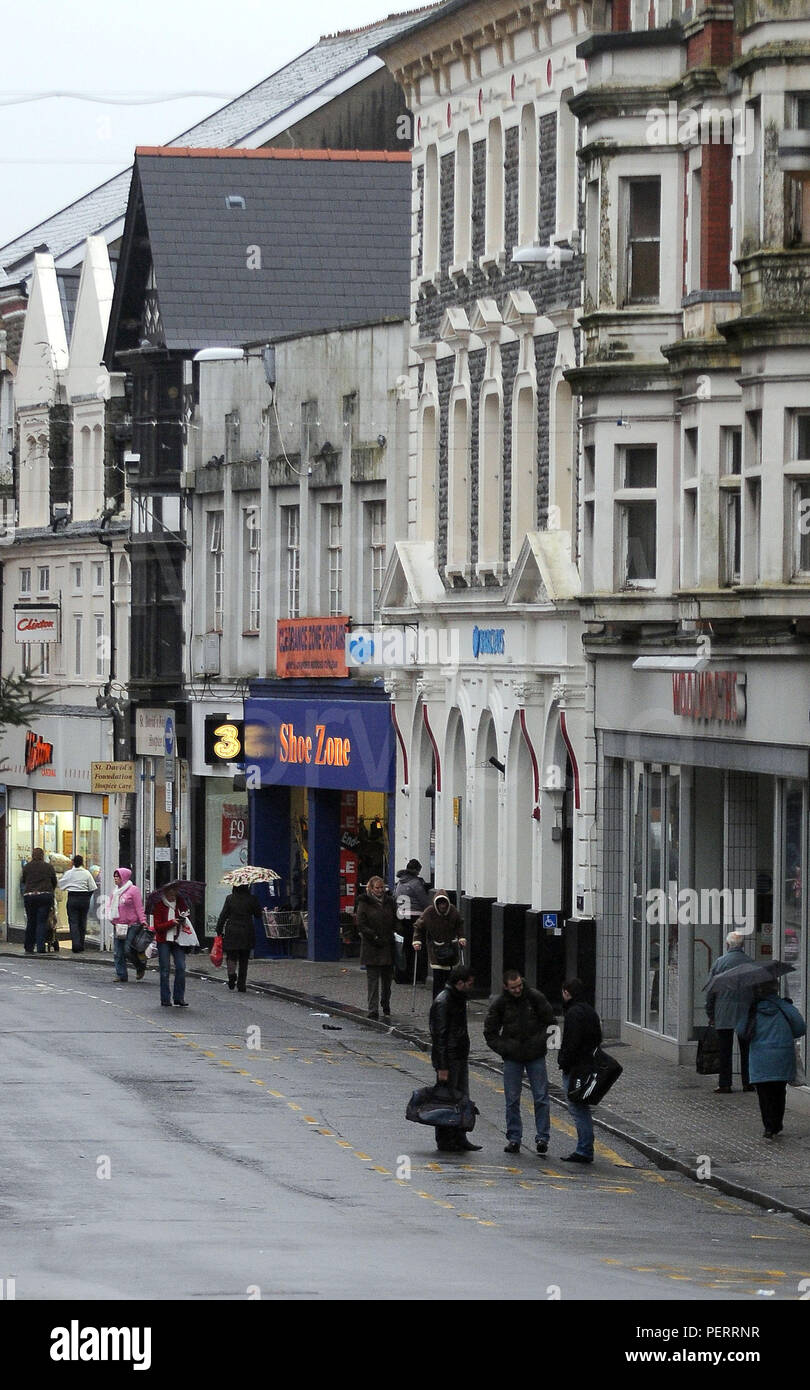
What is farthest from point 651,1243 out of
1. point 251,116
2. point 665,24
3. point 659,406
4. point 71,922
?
point 251,116

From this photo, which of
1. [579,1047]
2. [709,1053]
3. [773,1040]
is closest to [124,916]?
[709,1053]

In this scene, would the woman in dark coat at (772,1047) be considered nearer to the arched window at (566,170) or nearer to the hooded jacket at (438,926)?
the hooded jacket at (438,926)

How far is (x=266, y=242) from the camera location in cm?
5384

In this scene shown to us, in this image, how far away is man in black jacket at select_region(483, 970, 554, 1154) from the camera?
23391mm

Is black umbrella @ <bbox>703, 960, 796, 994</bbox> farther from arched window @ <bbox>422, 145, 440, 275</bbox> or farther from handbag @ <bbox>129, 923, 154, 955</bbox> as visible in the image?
arched window @ <bbox>422, 145, 440, 275</bbox>

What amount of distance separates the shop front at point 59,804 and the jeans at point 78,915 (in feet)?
12.3

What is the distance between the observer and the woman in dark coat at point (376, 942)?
34.1m

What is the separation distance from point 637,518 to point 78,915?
73.8 ft

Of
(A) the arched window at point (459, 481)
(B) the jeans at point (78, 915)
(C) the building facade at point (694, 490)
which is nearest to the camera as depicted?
(C) the building facade at point (694, 490)

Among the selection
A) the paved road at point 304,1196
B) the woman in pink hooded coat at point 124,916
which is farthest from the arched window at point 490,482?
the paved road at point 304,1196

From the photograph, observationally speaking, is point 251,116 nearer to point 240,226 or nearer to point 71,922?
point 240,226

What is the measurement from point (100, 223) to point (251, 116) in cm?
490

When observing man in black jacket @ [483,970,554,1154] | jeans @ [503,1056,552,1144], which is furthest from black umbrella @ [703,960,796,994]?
jeans @ [503,1056,552,1144]

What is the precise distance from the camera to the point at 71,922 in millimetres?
52188
